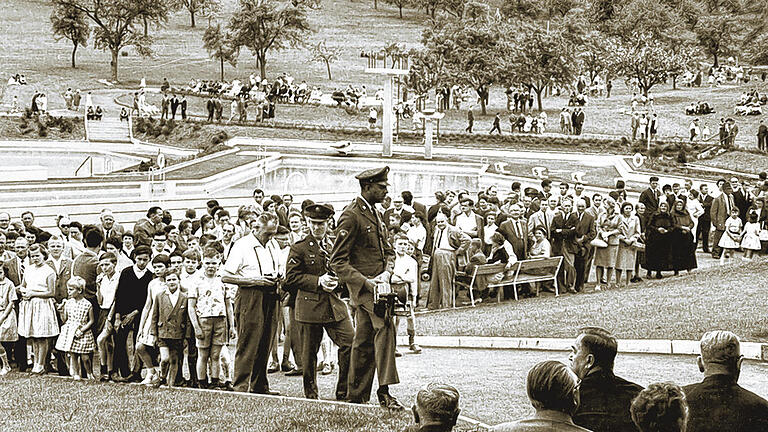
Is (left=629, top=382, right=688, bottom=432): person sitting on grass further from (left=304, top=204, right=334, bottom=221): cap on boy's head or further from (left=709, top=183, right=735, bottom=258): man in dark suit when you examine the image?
(left=709, top=183, right=735, bottom=258): man in dark suit

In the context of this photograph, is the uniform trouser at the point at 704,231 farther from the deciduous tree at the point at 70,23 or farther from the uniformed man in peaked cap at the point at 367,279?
the deciduous tree at the point at 70,23

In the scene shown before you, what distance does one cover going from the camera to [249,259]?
10.2 metres

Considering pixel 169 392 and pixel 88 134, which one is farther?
pixel 88 134

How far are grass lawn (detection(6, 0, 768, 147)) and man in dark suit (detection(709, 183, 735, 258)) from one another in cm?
2919

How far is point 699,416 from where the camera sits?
5.82 m

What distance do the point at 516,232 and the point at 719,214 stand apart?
219 inches

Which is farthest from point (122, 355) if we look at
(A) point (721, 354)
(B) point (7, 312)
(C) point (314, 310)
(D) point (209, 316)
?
(A) point (721, 354)

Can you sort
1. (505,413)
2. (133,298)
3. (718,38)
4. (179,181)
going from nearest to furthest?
(505,413) → (133,298) → (179,181) → (718,38)

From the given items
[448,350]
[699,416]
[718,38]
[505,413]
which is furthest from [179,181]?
[718,38]

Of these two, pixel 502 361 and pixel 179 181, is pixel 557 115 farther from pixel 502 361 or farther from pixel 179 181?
pixel 502 361

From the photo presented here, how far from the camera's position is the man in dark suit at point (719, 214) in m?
20.3

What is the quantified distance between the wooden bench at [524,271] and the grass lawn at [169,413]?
6814mm

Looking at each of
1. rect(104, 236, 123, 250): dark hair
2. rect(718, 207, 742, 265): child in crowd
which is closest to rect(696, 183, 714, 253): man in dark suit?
rect(718, 207, 742, 265): child in crowd

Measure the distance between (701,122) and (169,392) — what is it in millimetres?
48439
